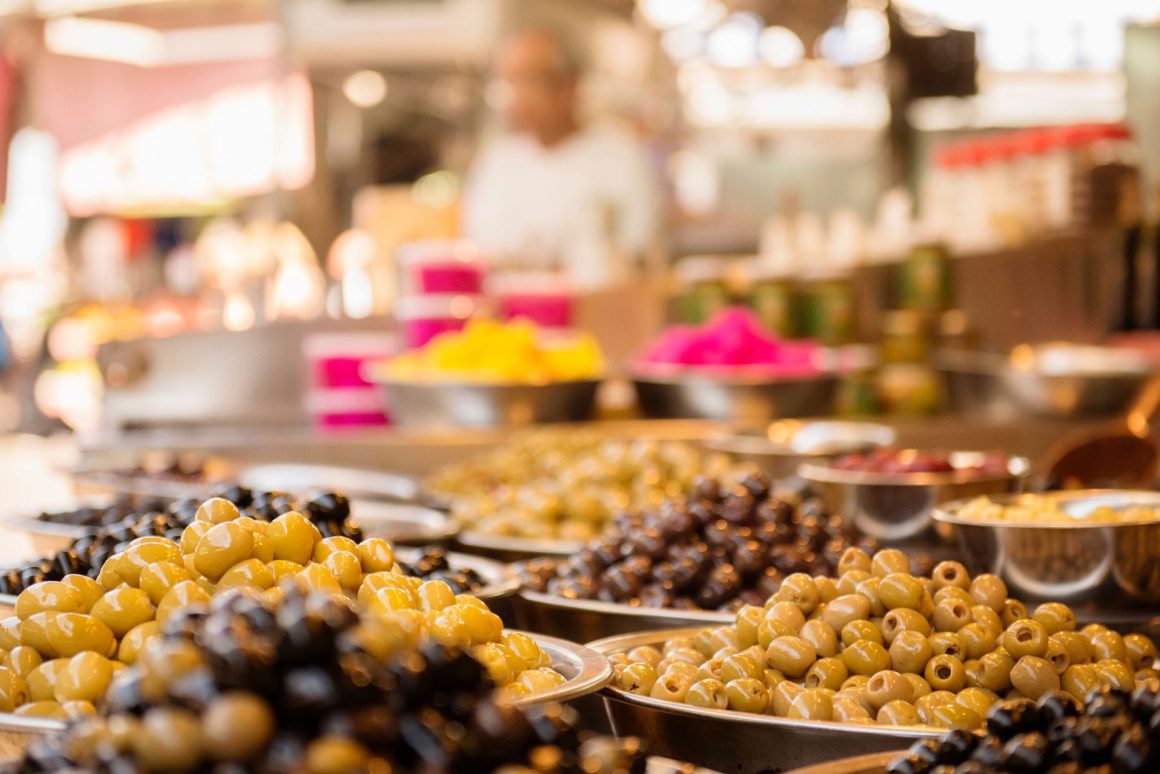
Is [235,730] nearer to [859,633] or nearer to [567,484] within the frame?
[859,633]

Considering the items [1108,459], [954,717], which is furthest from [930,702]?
[1108,459]

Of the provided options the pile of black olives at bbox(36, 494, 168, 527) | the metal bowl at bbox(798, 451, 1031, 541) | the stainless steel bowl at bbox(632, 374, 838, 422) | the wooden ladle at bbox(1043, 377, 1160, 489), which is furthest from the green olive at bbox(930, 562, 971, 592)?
the stainless steel bowl at bbox(632, 374, 838, 422)

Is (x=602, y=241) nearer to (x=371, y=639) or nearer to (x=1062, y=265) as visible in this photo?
(x=1062, y=265)

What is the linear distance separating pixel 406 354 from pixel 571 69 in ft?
11.2

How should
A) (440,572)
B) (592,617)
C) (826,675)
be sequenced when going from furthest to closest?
(592,617)
(440,572)
(826,675)

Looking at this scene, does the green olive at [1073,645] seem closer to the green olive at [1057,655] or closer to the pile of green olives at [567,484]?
the green olive at [1057,655]

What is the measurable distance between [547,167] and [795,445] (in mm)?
4318

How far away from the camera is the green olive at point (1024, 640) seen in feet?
4.55

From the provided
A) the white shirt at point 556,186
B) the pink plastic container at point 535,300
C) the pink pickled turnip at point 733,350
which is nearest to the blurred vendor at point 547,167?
the white shirt at point 556,186

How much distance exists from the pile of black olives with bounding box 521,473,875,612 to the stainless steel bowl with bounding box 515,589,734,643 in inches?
1.3

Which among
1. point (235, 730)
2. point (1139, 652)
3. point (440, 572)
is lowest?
point (1139, 652)

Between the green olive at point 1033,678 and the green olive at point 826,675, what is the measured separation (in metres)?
0.16

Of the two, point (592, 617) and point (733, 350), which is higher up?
point (733, 350)

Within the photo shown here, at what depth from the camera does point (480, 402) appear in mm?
3270
